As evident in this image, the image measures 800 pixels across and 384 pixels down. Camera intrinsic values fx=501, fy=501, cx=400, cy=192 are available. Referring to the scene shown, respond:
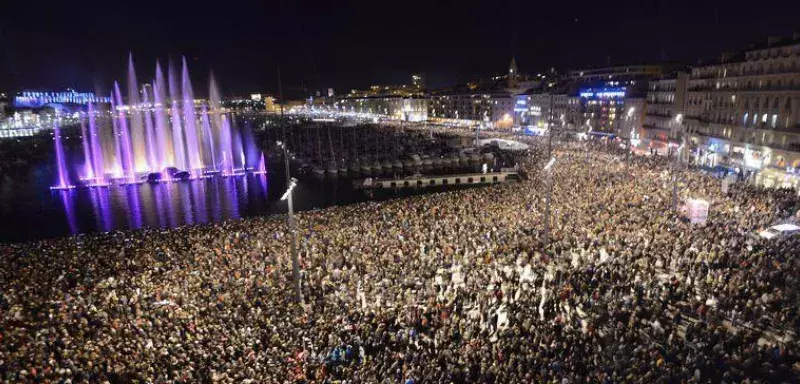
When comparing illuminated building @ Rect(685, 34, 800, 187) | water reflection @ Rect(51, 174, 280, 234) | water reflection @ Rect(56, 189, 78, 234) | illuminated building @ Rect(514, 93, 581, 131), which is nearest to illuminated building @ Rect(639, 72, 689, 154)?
illuminated building @ Rect(685, 34, 800, 187)

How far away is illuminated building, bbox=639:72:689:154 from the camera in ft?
220

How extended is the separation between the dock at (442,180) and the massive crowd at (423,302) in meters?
28.3

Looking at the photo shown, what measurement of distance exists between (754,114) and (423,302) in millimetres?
45976

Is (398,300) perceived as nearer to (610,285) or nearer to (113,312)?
(610,285)

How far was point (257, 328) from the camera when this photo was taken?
16.2m

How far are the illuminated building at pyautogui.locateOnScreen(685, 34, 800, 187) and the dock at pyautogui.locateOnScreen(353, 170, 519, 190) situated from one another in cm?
2164

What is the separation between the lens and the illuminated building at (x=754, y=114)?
4294 centimetres

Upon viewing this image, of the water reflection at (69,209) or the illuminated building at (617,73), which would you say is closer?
the water reflection at (69,209)

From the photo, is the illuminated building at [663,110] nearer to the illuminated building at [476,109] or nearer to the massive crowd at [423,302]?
the massive crowd at [423,302]

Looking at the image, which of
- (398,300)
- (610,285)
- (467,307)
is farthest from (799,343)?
(398,300)

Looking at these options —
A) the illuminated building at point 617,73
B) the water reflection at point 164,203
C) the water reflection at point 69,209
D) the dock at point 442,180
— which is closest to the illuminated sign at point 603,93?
the illuminated building at point 617,73

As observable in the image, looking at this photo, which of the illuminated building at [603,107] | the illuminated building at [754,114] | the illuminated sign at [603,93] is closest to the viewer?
the illuminated building at [754,114]

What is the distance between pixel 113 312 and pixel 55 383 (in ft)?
15.4

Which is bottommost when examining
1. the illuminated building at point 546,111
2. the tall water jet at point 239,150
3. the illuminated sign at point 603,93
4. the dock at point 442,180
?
the dock at point 442,180
